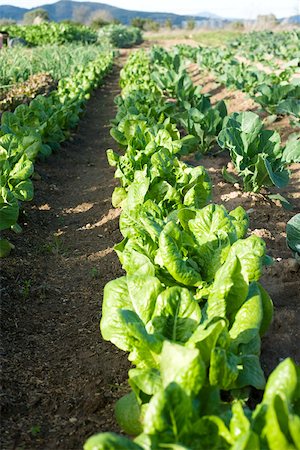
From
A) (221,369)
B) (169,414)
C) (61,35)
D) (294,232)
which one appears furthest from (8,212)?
(61,35)

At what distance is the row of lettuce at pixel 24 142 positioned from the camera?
4.30 m

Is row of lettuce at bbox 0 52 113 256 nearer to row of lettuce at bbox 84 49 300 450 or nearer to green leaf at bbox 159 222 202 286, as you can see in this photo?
row of lettuce at bbox 84 49 300 450

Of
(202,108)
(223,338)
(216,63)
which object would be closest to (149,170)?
(223,338)

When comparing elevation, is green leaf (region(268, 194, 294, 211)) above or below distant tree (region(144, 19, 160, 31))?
below

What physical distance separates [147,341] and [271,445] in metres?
0.68

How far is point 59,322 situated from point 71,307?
0.22 metres

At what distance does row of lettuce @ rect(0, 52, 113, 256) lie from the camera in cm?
430

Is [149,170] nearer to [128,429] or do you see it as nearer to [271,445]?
[128,429]

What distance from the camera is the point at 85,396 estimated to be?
2.77 m

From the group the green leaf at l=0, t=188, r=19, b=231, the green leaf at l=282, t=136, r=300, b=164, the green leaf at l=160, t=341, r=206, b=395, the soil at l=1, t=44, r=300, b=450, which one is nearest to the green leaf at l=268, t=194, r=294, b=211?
the soil at l=1, t=44, r=300, b=450

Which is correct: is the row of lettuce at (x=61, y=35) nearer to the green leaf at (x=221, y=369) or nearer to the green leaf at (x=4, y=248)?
the green leaf at (x=4, y=248)

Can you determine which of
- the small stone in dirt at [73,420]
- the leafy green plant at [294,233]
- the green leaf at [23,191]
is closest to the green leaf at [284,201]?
the leafy green plant at [294,233]

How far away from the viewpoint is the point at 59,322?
3.63 m

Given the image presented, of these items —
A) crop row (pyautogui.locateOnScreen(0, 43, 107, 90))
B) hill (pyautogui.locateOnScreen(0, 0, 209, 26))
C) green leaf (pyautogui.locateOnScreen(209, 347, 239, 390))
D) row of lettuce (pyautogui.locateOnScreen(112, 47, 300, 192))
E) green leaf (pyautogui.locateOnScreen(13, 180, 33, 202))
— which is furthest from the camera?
hill (pyautogui.locateOnScreen(0, 0, 209, 26))
